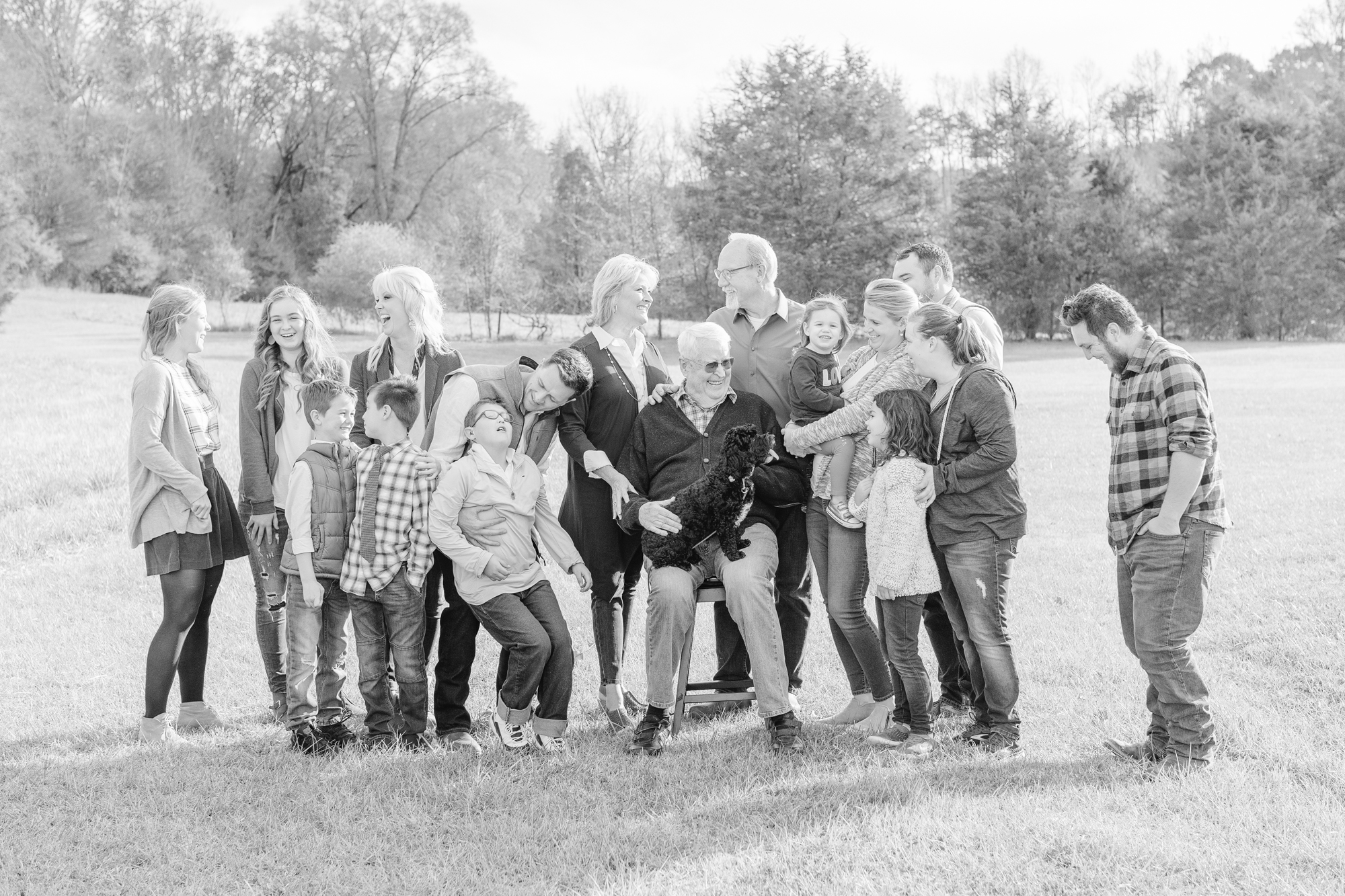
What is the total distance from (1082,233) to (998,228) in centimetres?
307

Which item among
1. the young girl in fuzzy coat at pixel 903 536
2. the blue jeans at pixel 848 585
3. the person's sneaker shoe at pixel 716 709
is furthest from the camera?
the person's sneaker shoe at pixel 716 709

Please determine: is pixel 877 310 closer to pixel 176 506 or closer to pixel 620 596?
pixel 620 596

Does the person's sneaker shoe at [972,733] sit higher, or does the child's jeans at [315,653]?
the child's jeans at [315,653]

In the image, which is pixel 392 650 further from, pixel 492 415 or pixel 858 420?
pixel 858 420

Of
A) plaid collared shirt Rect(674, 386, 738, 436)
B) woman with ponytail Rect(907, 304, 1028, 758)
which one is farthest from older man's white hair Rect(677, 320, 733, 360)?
woman with ponytail Rect(907, 304, 1028, 758)

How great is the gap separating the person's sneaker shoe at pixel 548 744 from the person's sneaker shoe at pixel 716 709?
2.46ft

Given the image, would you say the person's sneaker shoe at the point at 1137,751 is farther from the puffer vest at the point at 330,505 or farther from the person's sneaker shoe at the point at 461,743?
the puffer vest at the point at 330,505


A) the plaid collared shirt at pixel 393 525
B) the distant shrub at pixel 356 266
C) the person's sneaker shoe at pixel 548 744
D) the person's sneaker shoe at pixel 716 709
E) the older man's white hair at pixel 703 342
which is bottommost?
the person's sneaker shoe at pixel 716 709

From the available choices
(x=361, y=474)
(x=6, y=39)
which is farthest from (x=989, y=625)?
(x=6, y=39)

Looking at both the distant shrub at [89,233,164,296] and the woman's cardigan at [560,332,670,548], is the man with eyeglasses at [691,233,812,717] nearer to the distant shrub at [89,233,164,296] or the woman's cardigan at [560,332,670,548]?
the woman's cardigan at [560,332,670,548]

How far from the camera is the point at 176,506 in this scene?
4988 mm

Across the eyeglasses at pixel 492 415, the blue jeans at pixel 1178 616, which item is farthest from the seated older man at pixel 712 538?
the blue jeans at pixel 1178 616

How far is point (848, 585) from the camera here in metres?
4.89

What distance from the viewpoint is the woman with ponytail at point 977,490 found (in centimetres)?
447
